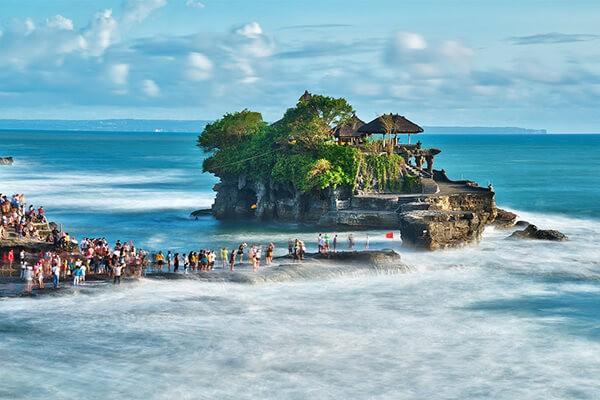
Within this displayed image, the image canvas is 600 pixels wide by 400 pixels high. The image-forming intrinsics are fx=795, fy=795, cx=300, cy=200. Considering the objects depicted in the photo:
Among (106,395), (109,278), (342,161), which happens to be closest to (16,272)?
(109,278)

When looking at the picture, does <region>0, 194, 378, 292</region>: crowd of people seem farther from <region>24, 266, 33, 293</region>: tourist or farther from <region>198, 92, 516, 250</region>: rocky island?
<region>198, 92, 516, 250</region>: rocky island

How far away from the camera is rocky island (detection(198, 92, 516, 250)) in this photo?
53062 mm

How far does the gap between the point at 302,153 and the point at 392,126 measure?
7.27 m

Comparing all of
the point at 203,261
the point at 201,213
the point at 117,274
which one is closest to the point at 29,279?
the point at 117,274

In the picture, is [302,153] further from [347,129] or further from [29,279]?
[29,279]

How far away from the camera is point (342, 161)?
55.0 metres

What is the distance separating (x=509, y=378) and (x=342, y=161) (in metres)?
31.5

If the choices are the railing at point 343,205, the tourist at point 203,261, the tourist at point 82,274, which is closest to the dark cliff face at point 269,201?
the railing at point 343,205

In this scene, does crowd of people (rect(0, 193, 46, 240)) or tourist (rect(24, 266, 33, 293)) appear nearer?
tourist (rect(24, 266, 33, 293))

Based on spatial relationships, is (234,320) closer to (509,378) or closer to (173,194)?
(509,378)

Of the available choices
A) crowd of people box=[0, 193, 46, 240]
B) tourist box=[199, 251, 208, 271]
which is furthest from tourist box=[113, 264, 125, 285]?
crowd of people box=[0, 193, 46, 240]

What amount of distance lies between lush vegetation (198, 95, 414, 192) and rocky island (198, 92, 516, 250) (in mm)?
69

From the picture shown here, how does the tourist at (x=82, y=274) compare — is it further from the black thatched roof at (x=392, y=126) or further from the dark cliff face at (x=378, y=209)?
the black thatched roof at (x=392, y=126)

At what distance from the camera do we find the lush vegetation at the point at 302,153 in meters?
54.6
